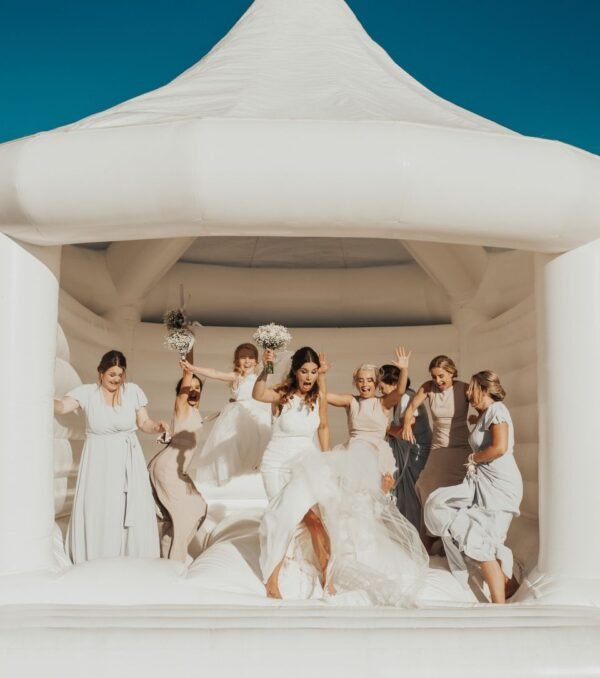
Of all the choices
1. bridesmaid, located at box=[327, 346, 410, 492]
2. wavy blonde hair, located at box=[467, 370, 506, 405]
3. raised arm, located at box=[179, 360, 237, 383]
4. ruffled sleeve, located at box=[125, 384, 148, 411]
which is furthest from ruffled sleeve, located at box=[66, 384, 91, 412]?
wavy blonde hair, located at box=[467, 370, 506, 405]

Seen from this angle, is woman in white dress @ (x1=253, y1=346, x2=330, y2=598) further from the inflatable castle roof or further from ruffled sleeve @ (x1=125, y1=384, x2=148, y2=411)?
the inflatable castle roof

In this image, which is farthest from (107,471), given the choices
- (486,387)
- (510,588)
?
(510,588)

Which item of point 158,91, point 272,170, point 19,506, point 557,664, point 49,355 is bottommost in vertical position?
point 557,664

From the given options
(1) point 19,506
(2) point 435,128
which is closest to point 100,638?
(1) point 19,506

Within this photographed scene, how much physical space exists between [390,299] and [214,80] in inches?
117

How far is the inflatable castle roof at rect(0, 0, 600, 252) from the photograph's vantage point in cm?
396

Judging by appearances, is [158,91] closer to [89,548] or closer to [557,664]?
[89,548]

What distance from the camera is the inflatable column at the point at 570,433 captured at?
4.14m

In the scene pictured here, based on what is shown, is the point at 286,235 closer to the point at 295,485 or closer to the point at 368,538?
the point at 295,485

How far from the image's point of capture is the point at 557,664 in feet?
10.8

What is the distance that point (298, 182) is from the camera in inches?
156

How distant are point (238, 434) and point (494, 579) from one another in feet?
7.77

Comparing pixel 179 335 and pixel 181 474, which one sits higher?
pixel 179 335

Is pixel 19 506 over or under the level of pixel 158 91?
under
